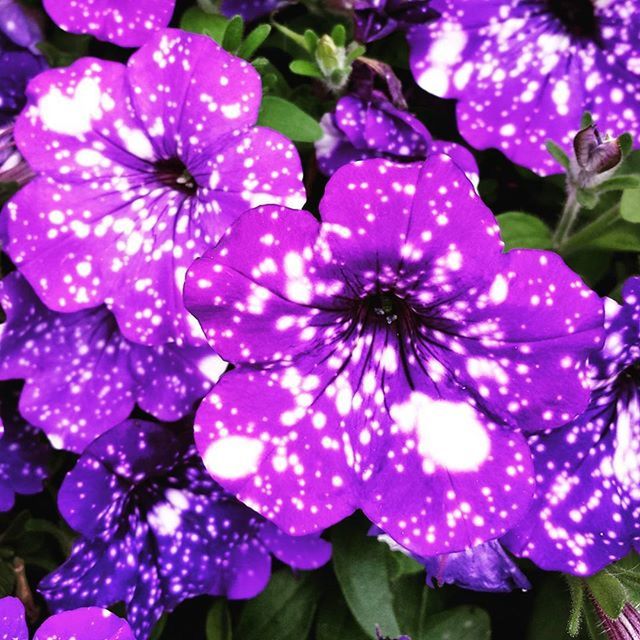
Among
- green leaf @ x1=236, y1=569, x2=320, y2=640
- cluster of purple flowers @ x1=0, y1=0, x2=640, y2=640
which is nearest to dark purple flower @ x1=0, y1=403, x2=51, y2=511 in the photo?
cluster of purple flowers @ x1=0, y1=0, x2=640, y2=640

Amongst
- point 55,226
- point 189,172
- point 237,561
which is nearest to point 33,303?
point 55,226

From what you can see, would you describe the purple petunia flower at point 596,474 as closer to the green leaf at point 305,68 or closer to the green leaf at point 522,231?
the green leaf at point 522,231

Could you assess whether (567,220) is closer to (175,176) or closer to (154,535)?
(175,176)

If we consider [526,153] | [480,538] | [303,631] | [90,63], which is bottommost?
[303,631]

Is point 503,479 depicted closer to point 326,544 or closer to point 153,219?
point 326,544

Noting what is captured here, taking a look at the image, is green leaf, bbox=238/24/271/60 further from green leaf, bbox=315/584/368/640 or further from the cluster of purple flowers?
green leaf, bbox=315/584/368/640
